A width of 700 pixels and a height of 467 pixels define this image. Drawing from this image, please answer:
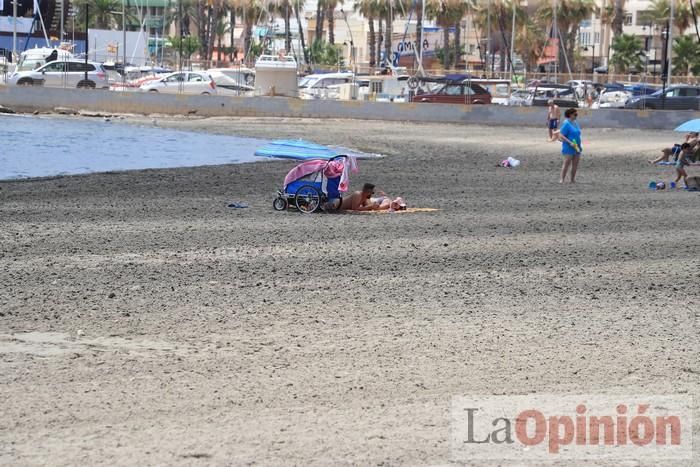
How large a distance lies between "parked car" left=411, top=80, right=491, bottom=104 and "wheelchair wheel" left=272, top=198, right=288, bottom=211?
3202 cm

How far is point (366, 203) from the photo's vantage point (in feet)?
57.3

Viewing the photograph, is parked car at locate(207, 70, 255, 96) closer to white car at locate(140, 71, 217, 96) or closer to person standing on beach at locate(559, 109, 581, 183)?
white car at locate(140, 71, 217, 96)

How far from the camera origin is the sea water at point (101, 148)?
26.7m

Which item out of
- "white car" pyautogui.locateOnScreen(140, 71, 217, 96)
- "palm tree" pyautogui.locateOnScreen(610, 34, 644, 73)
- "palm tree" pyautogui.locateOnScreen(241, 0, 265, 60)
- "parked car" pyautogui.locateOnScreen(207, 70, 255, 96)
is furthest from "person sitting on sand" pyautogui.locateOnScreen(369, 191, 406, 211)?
"palm tree" pyautogui.locateOnScreen(241, 0, 265, 60)

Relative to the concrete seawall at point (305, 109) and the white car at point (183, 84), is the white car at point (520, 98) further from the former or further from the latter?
the white car at point (183, 84)

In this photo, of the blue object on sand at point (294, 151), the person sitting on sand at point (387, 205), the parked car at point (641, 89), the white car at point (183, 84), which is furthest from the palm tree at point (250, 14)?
the person sitting on sand at point (387, 205)

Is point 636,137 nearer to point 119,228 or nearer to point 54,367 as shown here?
point 119,228

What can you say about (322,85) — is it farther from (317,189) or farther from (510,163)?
(317,189)

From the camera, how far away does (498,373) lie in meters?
8.12

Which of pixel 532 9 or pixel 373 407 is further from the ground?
pixel 532 9

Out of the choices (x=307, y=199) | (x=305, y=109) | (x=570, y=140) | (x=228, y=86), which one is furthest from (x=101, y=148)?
(x=228, y=86)

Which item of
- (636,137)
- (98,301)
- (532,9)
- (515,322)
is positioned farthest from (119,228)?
(532,9)

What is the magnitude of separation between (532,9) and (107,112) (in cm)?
5500

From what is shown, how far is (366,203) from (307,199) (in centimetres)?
95
